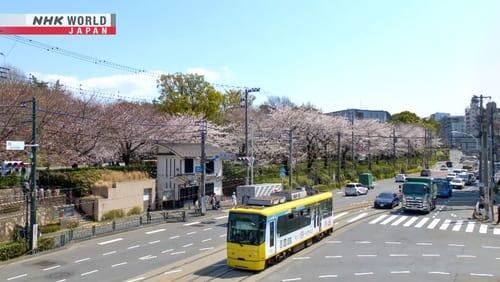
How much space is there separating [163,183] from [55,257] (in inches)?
865

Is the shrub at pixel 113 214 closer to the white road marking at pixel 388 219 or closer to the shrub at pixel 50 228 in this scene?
the shrub at pixel 50 228

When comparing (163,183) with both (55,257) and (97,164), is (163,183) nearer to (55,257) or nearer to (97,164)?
(97,164)

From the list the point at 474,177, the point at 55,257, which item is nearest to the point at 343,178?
the point at 474,177

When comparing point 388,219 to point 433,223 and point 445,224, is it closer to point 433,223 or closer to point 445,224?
point 433,223

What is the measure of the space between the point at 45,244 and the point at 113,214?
11.5 metres

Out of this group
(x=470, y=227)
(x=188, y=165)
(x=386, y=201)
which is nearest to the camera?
(x=470, y=227)

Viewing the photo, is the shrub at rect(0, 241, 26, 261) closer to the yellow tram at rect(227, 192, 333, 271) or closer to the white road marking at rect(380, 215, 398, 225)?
the yellow tram at rect(227, 192, 333, 271)

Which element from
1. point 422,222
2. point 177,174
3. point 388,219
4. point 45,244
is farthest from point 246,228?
point 177,174

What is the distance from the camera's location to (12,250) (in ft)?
79.4

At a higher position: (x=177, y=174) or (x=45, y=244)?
(x=177, y=174)

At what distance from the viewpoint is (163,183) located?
46188mm

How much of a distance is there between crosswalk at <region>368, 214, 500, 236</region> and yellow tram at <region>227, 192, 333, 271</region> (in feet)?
40.7

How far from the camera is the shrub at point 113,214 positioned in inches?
1446

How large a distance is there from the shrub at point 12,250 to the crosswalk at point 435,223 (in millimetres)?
22758
